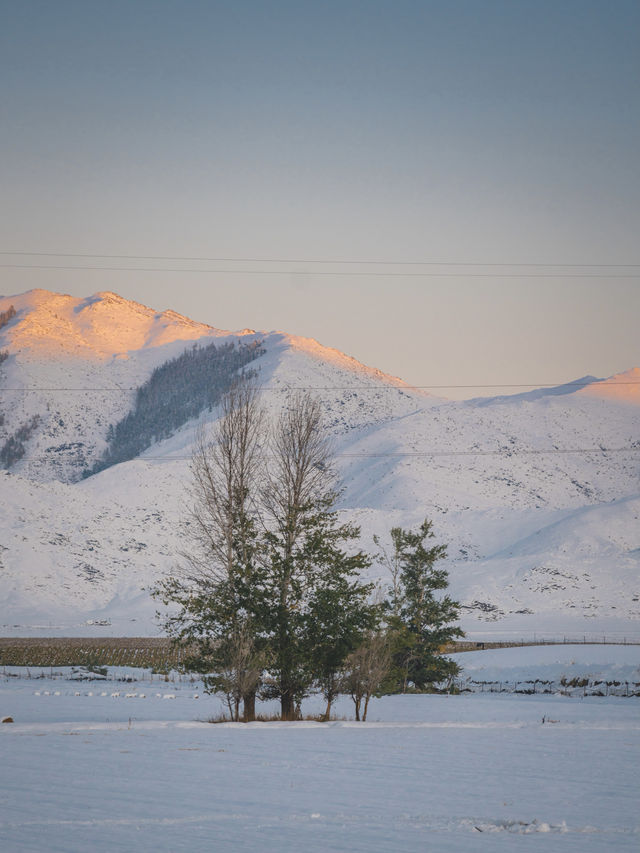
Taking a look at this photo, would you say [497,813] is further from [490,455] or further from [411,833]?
[490,455]

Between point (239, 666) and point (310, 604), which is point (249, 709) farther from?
point (310, 604)

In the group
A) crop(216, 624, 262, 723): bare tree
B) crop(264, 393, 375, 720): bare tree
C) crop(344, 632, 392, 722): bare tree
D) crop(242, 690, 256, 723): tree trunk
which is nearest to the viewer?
crop(216, 624, 262, 723): bare tree

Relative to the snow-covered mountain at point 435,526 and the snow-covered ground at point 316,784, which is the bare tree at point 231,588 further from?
the snow-covered mountain at point 435,526

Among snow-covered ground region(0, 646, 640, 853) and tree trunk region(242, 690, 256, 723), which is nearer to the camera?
snow-covered ground region(0, 646, 640, 853)

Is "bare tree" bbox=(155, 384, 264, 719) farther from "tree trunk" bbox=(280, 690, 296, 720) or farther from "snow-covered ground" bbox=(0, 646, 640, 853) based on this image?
"snow-covered ground" bbox=(0, 646, 640, 853)

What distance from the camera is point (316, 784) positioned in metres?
13.3

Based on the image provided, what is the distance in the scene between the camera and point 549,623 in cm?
8131

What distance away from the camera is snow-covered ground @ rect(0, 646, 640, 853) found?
31.8 feet

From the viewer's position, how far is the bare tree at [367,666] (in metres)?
24.3

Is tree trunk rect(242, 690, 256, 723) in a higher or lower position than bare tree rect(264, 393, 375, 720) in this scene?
lower

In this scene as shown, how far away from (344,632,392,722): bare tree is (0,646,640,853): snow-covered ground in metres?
1.26

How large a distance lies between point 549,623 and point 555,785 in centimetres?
7129

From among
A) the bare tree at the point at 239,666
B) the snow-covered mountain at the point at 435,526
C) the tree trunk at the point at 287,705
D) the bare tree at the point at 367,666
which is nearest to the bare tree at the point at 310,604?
the tree trunk at the point at 287,705

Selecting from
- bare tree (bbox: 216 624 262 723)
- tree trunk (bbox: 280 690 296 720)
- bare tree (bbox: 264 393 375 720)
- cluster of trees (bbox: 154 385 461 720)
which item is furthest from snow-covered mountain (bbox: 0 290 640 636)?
bare tree (bbox: 216 624 262 723)
